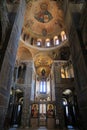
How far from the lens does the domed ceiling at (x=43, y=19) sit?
1886 centimetres

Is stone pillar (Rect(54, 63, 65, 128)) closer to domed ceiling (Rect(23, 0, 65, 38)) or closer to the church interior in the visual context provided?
the church interior

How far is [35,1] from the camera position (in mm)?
17844

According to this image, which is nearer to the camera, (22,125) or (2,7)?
(2,7)

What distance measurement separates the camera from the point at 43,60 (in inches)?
890

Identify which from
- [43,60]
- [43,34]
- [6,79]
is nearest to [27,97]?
[6,79]

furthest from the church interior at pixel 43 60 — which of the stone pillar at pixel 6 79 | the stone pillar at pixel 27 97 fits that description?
the stone pillar at pixel 6 79

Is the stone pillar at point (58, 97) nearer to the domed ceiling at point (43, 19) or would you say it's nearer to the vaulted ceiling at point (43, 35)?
the vaulted ceiling at point (43, 35)

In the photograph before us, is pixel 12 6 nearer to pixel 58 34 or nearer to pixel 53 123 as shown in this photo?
pixel 58 34

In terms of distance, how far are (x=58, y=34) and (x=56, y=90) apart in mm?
11479

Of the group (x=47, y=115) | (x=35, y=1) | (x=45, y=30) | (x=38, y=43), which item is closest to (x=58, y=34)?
(x=45, y=30)

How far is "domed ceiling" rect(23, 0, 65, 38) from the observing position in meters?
18.9

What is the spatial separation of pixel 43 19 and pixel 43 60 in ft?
26.4

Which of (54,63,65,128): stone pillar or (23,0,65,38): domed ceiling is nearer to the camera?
(54,63,65,128): stone pillar

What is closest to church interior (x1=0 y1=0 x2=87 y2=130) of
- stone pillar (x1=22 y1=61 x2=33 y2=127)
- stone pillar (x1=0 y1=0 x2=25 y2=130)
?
stone pillar (x1=22 y1=61 x2=33 y2=127)
